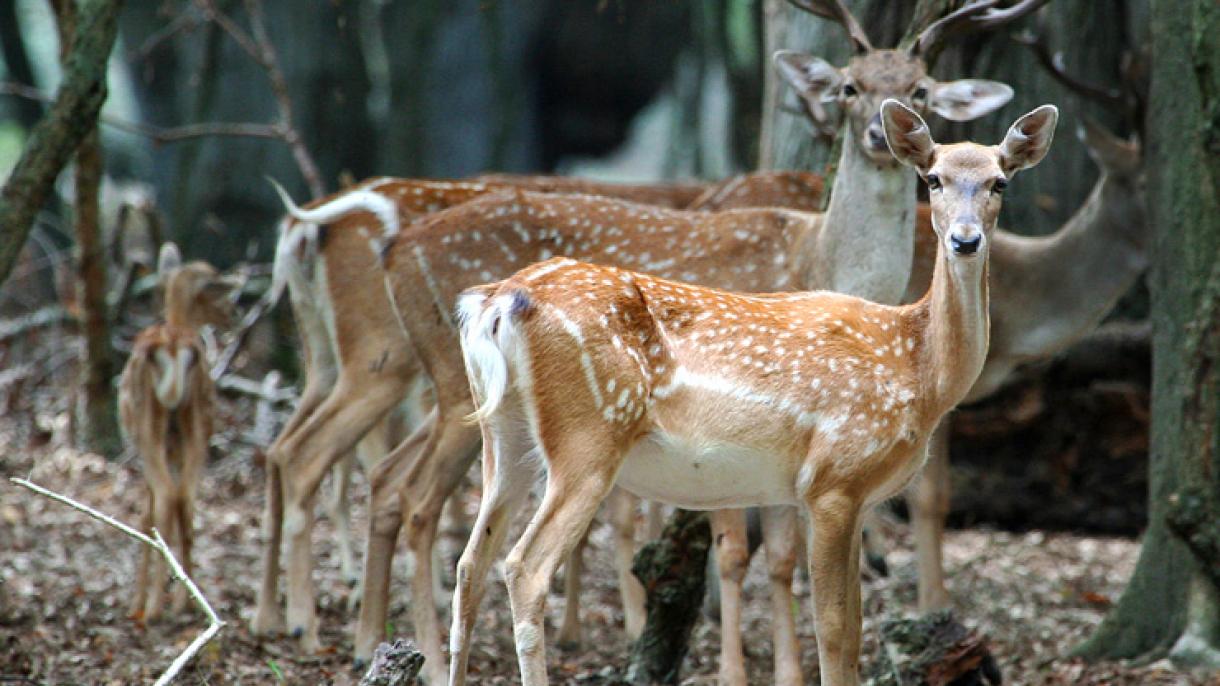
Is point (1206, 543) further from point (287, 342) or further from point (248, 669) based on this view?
point (287, 342)

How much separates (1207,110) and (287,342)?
7599 millimetres

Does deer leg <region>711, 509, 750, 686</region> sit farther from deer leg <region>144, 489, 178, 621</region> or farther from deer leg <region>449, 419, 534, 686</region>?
deer leg <region>144, 489, 178, 621</region>

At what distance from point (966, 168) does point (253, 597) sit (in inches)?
168

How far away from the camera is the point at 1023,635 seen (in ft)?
22.9

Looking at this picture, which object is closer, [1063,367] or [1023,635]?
[1023,635]

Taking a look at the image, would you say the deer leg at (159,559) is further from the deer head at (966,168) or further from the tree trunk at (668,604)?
the deer head at (966,168)

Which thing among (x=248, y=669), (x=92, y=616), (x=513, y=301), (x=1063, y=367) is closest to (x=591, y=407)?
(x=513, y=301)

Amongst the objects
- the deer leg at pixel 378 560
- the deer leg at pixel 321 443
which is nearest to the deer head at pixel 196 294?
the deer leg at pixel 321 443

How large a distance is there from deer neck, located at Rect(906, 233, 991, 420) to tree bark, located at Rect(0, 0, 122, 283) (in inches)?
130

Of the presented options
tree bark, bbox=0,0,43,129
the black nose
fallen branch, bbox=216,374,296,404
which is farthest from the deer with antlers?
tree bark, bbox=0,0,43,129

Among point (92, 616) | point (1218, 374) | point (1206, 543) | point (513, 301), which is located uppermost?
point (513, 301)

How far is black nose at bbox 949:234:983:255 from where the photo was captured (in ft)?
14.1

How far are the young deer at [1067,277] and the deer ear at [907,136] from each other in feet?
10.6

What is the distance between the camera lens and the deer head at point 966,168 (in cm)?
437
